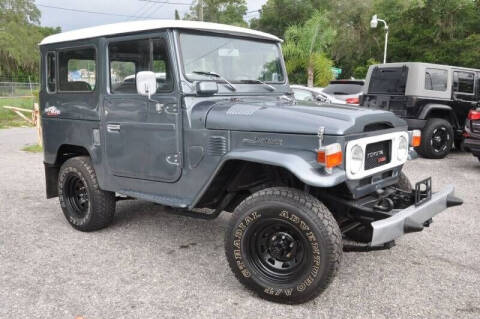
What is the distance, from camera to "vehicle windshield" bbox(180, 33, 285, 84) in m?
3.88

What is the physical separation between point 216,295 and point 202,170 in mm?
1011

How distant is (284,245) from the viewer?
3.32 meters

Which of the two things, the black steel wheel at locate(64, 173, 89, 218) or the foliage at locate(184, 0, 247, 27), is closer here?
the black steel wheel at locate(64, 173, 89, 218)

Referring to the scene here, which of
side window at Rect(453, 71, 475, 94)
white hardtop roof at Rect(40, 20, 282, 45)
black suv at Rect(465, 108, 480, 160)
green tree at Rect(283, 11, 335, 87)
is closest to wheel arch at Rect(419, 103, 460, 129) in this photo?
side window at Rect(453, 71, 475, 94)

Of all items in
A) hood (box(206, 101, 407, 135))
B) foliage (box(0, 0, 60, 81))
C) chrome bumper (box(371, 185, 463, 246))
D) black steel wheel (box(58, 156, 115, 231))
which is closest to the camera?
chrome bumper (box(371, 185, 463, 246))

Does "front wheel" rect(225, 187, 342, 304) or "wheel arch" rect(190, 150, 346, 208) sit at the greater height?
"wheel arch" rect(190, 150, 346, 208)

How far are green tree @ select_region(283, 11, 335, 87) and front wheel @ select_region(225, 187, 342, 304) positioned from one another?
18.0 metres

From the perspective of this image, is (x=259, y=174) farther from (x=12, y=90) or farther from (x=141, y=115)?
(x=12, y=90)

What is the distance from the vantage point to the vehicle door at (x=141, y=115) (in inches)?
151

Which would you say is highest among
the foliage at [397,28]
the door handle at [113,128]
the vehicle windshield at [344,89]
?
the foliage at [397,28]

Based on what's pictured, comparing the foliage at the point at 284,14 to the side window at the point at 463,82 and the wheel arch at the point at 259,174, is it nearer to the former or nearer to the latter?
the side window at the point at 463,82

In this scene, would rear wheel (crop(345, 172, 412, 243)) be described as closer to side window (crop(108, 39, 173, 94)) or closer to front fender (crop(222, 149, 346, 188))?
front fender (crop(222, 149, 346, 188))

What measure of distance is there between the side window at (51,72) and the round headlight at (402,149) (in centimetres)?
371

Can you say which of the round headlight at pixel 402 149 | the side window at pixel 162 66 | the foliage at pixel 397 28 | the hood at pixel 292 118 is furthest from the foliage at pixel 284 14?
the hood at pixel 292 118
